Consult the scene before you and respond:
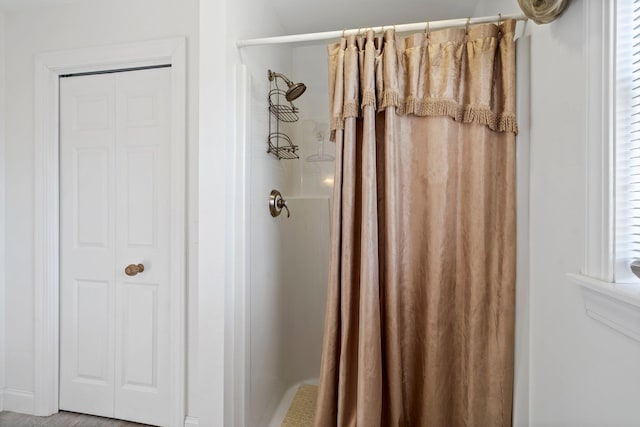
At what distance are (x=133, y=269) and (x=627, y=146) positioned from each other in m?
2.10

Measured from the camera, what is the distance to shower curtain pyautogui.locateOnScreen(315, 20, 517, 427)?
1.13 metres

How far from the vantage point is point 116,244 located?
5.52 feet

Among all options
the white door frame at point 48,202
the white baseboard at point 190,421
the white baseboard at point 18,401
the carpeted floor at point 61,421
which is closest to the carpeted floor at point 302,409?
the white baseboard at point 190,421

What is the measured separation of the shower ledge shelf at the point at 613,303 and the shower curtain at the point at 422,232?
0.37 m

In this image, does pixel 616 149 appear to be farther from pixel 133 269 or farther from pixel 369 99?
pixel 133 269

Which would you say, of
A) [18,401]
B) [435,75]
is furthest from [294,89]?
[18,401]

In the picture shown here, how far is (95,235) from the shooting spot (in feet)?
5.64

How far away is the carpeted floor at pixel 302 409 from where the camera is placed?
1.66 metres

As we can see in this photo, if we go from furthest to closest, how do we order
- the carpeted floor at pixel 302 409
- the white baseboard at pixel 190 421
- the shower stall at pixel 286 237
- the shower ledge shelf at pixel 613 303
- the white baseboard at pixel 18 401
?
the white baseboard at pixel 18 401, the carpeted floor at pixel 302 409, the white baseboard at pixel 190 421, the shower stall at pixel 286 237, the shower ledge shelf at pixel 613 303

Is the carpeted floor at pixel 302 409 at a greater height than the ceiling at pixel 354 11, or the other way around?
the ceiling at pixel 354 11

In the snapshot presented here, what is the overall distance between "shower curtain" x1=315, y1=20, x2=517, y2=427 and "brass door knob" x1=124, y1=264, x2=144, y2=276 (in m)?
1.14

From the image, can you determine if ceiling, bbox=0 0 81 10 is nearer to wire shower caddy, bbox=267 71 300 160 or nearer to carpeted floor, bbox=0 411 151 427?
wire shower caddy, bbox=267 71 300 160

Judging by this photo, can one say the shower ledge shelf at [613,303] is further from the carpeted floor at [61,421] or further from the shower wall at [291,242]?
the carpeted floor at [61,421]

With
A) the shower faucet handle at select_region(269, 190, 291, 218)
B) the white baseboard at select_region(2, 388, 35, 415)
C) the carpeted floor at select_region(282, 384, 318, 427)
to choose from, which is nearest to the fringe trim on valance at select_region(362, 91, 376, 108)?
the shower faucet handle at select_region(269, 190, 291, 218)
